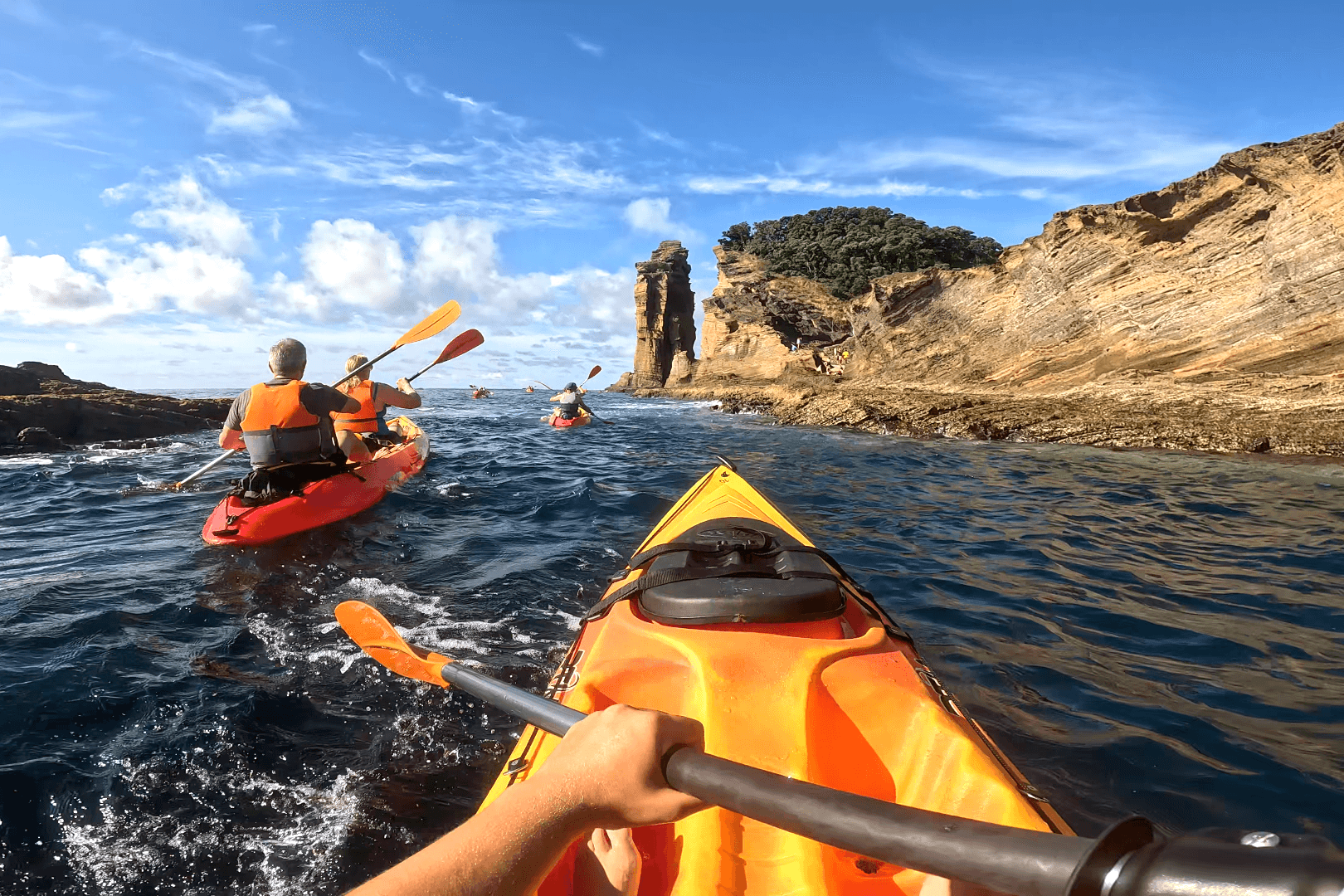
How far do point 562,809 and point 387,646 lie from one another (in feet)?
6.94

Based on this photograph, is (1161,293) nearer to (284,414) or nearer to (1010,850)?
(284,414)

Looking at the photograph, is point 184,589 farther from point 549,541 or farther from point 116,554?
point 549,541

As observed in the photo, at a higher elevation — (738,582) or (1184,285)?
(1184,285)

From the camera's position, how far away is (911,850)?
0.91 meters

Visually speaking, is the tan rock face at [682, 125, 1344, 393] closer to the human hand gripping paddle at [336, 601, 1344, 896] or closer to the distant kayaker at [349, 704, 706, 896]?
the human hand gripping paddle at [336, 601, 1344, 896]

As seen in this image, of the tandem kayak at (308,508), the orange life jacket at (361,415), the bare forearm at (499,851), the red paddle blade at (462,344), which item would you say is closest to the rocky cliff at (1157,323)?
the red paddle blade at (462,344)

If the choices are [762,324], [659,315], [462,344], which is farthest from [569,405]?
[659,315]

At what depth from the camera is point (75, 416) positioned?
14.4 m

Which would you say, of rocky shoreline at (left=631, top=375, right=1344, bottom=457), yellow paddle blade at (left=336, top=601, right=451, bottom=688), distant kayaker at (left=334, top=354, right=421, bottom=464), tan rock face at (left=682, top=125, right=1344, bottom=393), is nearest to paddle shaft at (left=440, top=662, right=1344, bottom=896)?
yellow paddle blade at (left=336, top=601, right=451, bottom=688)

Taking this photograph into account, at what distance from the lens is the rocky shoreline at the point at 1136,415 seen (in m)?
10.1

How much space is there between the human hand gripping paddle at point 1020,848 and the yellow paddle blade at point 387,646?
65.9 inches

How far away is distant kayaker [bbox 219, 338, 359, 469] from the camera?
5629 mm

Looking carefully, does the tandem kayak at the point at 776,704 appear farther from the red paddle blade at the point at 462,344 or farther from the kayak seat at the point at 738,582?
the red paddle blade at the point at 462,344

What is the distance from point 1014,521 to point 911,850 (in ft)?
21.3
